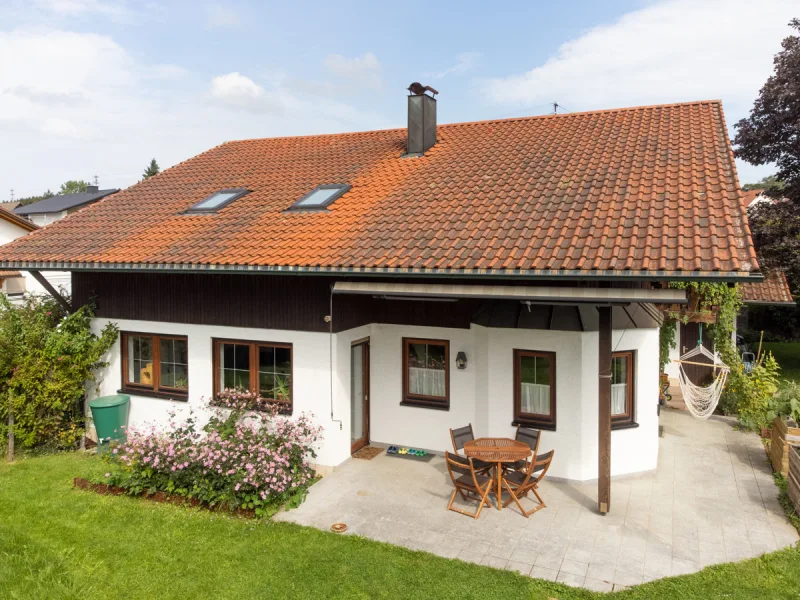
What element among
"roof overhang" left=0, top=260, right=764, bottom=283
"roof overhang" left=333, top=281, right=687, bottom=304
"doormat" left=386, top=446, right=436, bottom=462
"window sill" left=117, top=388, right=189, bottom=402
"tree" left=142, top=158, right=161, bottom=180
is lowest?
"doormat" left=386, top=446, right=436, bottom=462

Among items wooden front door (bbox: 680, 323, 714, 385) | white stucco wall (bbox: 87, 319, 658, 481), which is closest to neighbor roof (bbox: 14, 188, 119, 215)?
white stucco wall (bbox: 87, 319, 658, 481)

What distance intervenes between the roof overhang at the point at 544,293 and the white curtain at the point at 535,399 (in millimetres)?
2217

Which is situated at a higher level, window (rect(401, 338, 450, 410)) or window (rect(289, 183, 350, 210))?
window (rect(289, 183, 350, 210))

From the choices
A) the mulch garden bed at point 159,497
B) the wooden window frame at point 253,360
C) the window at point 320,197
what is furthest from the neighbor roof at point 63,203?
the mulch garden bed at point 159,497

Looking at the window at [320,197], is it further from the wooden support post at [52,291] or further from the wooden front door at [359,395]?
the wooden support post at [52,291]

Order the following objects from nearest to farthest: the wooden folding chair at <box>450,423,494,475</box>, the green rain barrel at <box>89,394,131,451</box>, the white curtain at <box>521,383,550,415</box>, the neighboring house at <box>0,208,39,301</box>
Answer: the wooden folding chair at <box>450,423,494,475</box>
the white curtain at <box>521,383,550,415</box>
the green rain barrel at <box>89,394,131,451</box>
the neighboring house at <box>0,208,39,301</box>

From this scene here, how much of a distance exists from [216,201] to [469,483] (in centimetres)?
712

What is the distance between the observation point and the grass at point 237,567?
5520 millimetres

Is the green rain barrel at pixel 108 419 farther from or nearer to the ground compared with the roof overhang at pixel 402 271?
nearer to the ground

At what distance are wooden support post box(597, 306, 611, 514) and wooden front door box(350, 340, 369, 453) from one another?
3984mm

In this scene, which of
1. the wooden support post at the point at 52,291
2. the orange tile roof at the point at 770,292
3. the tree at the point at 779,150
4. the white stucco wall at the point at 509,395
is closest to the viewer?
the white stucco wall at the point at 509,395

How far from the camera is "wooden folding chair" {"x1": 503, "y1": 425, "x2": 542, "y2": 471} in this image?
7816 mm

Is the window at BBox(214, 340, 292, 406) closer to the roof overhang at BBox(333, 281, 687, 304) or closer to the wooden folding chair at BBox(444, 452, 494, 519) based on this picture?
the roof overhang at BBox(333, 281, 687, 304)

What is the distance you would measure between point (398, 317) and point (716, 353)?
817cm
